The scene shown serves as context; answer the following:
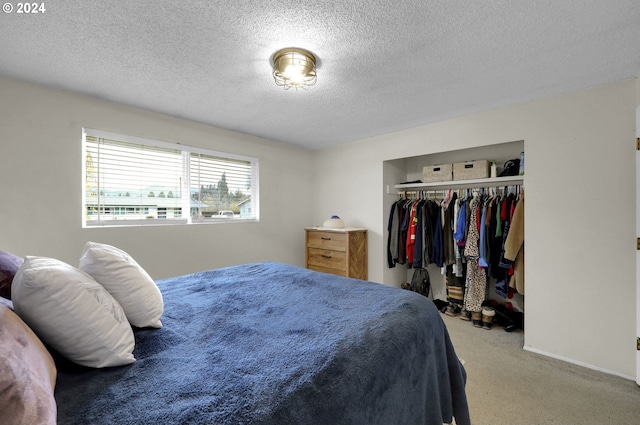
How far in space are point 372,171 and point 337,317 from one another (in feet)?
9.20

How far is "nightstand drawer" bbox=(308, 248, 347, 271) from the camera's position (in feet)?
12.0

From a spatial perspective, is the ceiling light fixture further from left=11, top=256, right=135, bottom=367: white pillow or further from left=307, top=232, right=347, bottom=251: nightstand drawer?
left=307, top=232, right=347, bottom=251: nightstand drawer

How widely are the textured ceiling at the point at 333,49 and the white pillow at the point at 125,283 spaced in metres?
1.23

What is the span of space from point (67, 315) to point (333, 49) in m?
1.83

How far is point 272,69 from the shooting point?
1.97 metres

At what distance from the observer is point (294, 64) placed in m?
1.75

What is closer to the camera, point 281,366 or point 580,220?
point 281,366

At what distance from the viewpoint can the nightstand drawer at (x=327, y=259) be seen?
12.0 ft

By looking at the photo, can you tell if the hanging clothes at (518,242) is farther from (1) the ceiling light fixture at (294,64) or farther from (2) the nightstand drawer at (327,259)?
(1) the ceiling light fixture at (294,64)

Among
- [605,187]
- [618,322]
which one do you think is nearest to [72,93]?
[605,187]

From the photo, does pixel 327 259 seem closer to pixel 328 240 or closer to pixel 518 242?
pixel 328 240

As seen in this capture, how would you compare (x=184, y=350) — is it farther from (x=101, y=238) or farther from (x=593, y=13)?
(x=593, y=13)

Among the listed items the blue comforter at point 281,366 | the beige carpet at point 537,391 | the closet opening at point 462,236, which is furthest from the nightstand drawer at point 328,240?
the blue comforter at point 281,366

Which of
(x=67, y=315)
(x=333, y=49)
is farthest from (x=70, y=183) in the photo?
(x=333, y=49)
